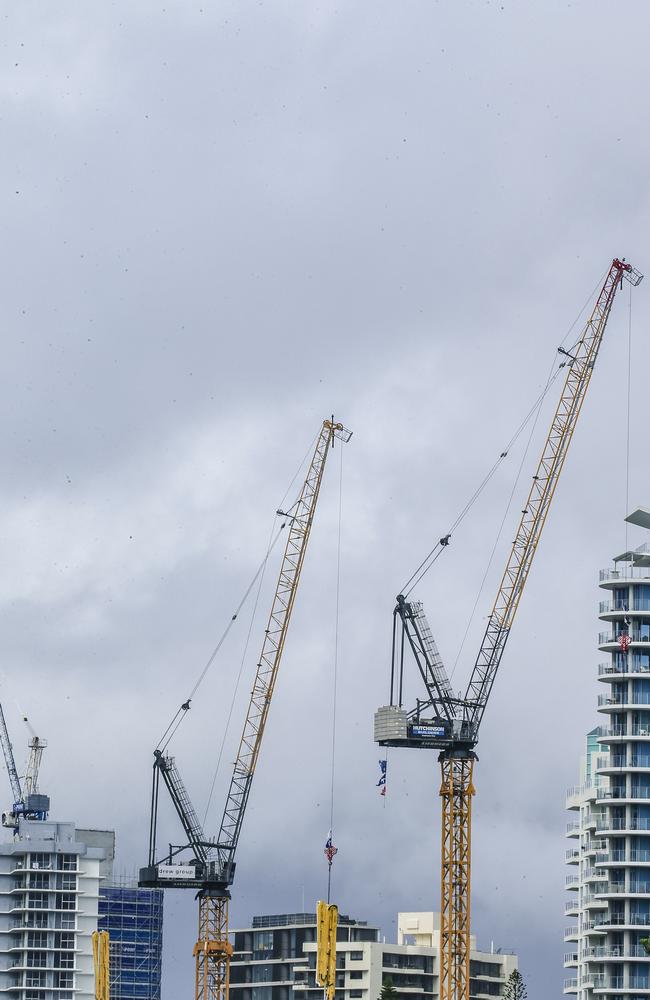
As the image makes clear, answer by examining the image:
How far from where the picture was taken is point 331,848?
195625 mm

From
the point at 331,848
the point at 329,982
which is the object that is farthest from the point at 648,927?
the point at 329,982

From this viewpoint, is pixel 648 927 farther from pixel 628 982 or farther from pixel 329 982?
pixel 329 982

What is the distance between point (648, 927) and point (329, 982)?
8146cm

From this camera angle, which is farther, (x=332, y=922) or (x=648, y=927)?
(x=648, y=927)

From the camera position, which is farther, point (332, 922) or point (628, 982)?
point (628, 982)

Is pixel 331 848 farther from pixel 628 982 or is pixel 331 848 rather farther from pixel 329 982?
pixel 329 982

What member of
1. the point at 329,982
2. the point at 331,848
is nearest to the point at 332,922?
the point at 329,982

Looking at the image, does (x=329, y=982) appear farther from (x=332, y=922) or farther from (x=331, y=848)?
(x=331, y=848)

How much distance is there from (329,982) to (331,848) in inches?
2782

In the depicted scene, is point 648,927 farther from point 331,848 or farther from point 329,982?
point 329,982

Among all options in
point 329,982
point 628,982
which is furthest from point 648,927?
point 329,982

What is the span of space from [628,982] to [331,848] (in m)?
31.1

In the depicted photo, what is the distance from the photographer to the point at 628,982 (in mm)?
199125

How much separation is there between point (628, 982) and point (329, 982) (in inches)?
3192
